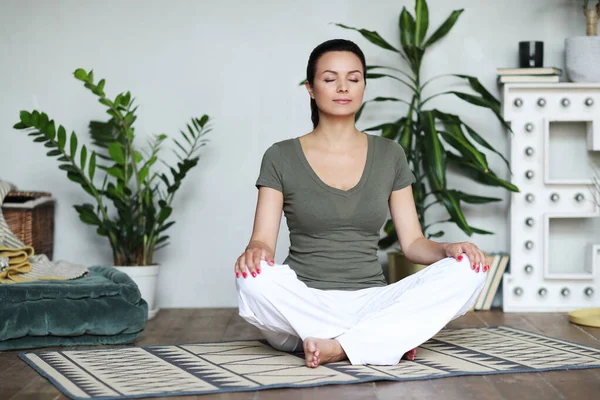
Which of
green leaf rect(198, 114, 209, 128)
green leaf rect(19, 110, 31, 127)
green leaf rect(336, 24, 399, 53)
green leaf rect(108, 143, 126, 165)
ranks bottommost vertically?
green leaf rect(108, 143, 126, 165)

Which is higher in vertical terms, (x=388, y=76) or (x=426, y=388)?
(x=388, y=76)

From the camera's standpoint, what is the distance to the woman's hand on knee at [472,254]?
228 cm

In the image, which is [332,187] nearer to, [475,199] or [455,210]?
[455,210]

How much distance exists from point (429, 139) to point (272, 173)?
45.2 inches

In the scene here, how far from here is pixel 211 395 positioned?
6.48 ft

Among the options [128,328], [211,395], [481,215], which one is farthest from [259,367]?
[481,215]

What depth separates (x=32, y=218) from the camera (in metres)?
3.55

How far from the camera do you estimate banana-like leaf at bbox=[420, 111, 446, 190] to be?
342cm

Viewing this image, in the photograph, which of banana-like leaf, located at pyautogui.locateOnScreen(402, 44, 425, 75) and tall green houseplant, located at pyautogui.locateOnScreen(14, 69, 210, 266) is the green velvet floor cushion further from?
banana-like leaf, located at pyautogui.locateOnScreen(402, 44, 425, 75)

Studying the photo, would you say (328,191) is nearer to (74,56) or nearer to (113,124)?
(113,124)

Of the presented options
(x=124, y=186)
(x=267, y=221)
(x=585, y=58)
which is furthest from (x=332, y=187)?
(x=585, y=58)

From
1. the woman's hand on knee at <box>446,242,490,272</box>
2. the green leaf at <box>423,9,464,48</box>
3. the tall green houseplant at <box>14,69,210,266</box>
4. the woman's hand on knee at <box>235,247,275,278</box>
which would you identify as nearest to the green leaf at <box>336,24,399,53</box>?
the green leaf at <box>423,9,464,48</box>

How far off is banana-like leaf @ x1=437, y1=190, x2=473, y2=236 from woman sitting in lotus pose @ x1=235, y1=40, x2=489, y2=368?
0.83m

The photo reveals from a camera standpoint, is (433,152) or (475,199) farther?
(475,199)
